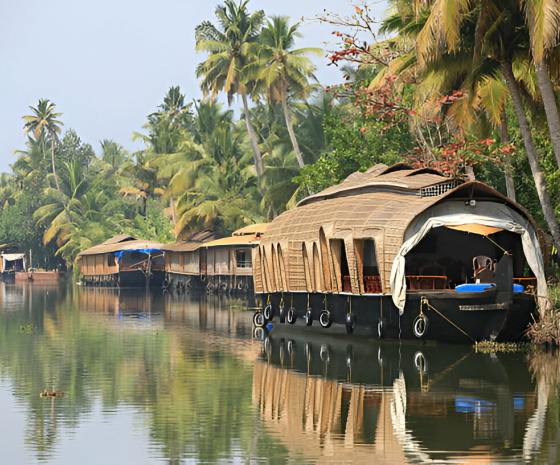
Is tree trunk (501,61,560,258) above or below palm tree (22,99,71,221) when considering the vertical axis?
below

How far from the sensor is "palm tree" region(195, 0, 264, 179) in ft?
177

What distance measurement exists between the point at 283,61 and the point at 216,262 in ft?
38.0

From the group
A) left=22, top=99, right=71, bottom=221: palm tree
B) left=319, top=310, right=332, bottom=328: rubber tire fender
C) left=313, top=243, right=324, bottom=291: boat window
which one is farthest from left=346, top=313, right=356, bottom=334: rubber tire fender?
left=22, top=99, right=71, bottom=221: palm tree

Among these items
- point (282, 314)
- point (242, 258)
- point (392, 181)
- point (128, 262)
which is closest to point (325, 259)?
point (392, 181)

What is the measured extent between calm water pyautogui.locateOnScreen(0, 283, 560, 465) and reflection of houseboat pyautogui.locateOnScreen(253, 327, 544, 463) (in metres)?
0.03

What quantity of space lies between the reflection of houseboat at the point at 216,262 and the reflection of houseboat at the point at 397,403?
83.8ft

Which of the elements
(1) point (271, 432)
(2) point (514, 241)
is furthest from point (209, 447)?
(2) point (514, 241)

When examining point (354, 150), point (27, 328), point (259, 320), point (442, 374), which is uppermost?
point (354, 150)

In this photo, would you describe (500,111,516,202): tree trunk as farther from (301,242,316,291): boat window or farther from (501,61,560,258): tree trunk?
(301,242,316,291): boat window

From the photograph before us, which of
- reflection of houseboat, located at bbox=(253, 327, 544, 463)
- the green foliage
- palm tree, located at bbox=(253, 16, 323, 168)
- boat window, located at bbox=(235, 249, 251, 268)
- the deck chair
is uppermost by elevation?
palm tree, located at bbox=(253, 16, 323, 168)

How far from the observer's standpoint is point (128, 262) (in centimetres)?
6481

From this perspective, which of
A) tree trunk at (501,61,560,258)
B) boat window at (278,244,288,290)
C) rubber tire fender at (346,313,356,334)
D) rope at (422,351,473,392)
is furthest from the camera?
boat window at (278,244,288,290)

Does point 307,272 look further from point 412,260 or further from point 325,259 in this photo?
point 412,260

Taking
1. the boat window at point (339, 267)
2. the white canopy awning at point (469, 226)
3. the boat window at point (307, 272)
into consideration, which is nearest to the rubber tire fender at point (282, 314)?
the boat window at point (307, 272)
